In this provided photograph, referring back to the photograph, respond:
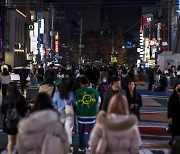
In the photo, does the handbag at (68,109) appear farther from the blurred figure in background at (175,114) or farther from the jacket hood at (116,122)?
the jacket hood at (116,122)

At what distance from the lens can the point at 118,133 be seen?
712 cm

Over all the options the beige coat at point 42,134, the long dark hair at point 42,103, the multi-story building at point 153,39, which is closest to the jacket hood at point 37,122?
the beige coat at point 42,134

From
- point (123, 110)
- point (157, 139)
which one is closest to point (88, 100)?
point (157, 139)

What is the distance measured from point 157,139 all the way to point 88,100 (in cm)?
395

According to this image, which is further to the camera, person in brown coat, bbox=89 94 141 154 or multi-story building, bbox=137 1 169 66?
multi-story building, bbox=137 1 169 66

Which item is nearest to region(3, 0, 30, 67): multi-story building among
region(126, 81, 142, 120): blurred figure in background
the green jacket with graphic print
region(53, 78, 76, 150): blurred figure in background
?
region(126, 81, 142, 120): blurred figure in background

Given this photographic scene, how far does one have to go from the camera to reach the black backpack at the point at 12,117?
10.7 metres

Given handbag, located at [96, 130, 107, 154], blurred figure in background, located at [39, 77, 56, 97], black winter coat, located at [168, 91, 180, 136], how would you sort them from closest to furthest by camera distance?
1. handbag, located at [96, 130, 107, 154]
2. black winter coat, located at [168, 91, 180, 136]
3. blurred figure in background, located at [39, 77, 56, 97]

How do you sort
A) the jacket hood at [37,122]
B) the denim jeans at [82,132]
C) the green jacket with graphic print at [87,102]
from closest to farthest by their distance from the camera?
the jacket hood at [37,122] → the green jacket with graphic print at [87,102] → the denim jeans at [82,132]

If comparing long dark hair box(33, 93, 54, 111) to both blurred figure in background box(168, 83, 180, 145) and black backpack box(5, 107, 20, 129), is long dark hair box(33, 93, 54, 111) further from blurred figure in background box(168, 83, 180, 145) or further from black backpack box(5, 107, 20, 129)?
blurred figure in background box(168, 83, 180, 145)

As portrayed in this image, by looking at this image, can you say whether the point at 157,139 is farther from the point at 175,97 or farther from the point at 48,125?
the point at 48,125

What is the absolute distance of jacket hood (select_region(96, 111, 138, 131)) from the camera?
7.09 metres

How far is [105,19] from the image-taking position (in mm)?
184000

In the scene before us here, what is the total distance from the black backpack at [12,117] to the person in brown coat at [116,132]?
146 inches
